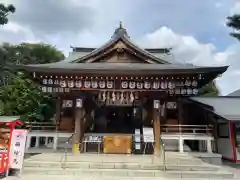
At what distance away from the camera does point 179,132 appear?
565 inches

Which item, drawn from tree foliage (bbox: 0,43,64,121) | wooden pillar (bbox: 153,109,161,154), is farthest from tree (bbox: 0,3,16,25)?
wooden pillar (bbox: 153,109,161,154)

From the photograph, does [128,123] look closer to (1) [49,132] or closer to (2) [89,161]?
(1) [49,132]

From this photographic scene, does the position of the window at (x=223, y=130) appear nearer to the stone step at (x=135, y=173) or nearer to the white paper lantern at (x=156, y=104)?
the white paper lantern at (x=156, y=104)

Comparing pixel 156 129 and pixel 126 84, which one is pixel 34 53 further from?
pixel 156 129

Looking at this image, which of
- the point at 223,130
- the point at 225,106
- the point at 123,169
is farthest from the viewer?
the point at 225,106

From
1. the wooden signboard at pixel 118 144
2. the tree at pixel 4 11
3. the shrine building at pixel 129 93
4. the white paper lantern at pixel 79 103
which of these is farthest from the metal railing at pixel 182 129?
the tree at pixel 4 11

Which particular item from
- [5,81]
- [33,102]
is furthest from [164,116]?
[5,81]

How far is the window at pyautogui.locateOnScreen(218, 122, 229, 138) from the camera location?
46.8ft

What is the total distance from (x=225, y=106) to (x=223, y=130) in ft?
7.87

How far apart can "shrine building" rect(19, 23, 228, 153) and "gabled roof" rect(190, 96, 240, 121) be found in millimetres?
1051

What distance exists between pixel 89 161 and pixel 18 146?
3.06 metres

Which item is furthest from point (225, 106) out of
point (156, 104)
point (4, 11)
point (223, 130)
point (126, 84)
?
point (4, 11)

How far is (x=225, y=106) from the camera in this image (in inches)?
648

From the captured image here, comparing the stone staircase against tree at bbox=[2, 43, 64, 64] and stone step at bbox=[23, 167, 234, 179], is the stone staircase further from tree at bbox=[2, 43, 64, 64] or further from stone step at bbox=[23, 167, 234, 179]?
tree at bbox=[2, 43, 64, 64]
